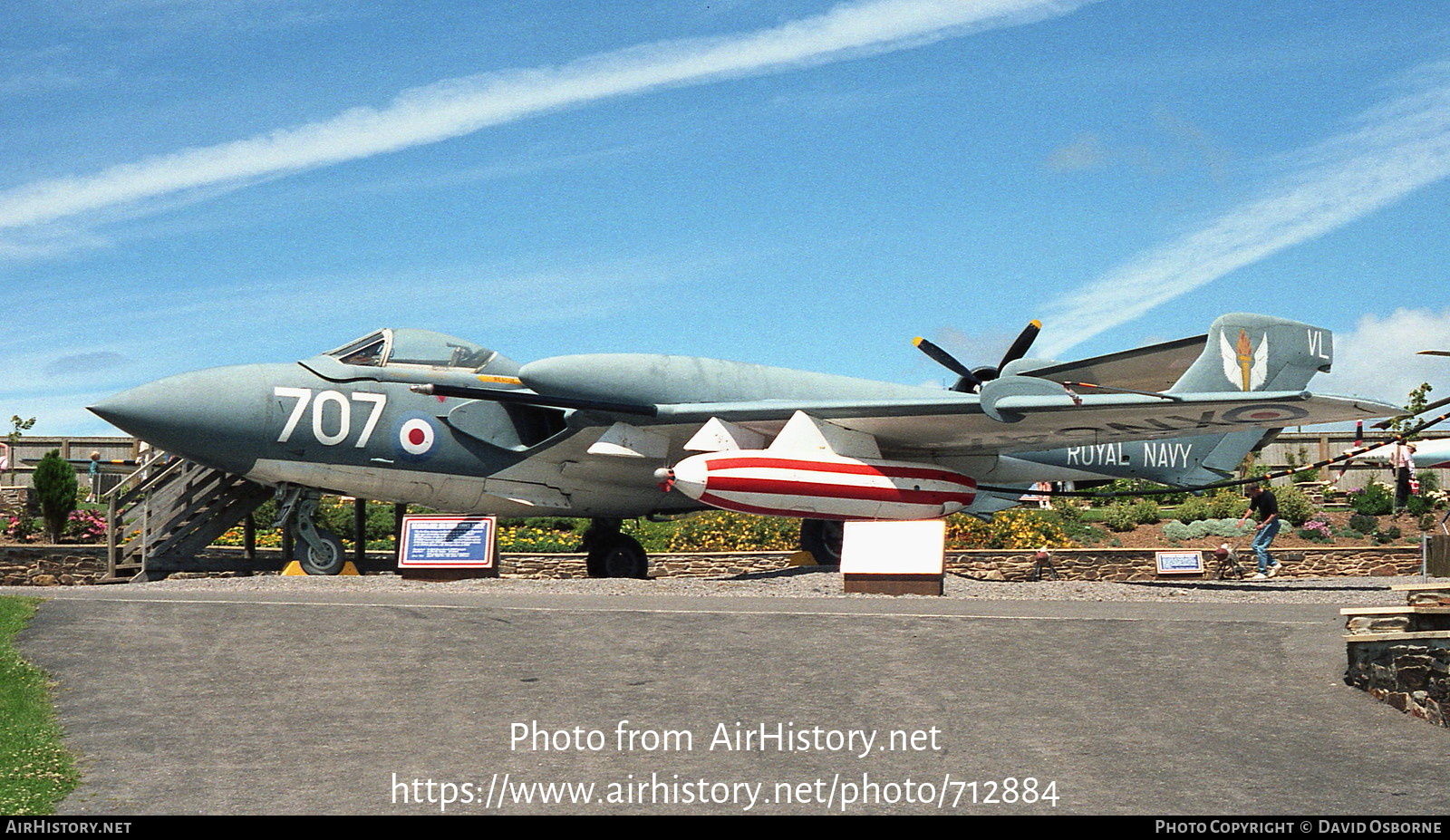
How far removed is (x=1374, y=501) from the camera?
32.2 meters

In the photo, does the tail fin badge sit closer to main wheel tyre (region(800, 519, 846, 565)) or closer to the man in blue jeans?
the man in blue jeans

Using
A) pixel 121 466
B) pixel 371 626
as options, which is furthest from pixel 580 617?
pixel 121 466

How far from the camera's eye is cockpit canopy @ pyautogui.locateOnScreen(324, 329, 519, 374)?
1859cm

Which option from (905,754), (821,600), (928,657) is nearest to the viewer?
(905,754)

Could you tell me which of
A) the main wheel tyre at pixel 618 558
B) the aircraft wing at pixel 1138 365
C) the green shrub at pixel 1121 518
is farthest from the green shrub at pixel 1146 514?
the main wheel tyre at pixel 618 558

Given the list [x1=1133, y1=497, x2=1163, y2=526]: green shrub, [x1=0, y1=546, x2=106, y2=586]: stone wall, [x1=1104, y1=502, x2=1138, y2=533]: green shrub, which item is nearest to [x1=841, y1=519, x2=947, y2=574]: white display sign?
[x1=0, y1=546, x2=106, y2=586]: stone wall

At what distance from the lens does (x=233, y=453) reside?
17797 mm

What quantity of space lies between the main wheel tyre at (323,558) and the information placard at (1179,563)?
12.9m

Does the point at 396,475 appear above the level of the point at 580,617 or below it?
above

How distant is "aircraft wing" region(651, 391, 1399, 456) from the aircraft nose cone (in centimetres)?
577

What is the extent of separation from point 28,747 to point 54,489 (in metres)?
21.4
